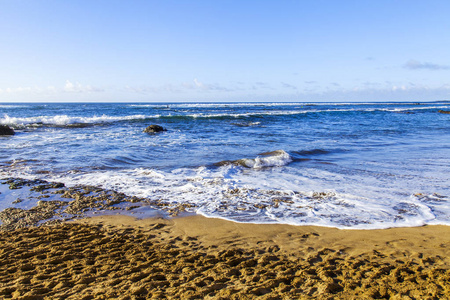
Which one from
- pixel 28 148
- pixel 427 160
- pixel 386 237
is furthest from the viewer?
pixel 28 148

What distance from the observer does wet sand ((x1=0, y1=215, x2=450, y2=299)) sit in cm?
264

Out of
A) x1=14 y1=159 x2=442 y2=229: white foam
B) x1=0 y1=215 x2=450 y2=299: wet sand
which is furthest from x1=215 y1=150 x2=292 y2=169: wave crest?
x1=0 y1=215 x2=450 y2=299: wet sand

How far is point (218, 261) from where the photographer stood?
3244 millimetres

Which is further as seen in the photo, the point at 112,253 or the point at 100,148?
the point at 100,148

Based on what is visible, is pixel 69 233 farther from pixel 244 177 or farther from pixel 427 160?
pixel 427 160

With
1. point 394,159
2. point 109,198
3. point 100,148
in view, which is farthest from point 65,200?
point 394,159

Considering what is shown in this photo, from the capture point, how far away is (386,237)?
3.87 m

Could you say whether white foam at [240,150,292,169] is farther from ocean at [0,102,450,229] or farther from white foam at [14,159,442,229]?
white foam at [14,159,442,229]

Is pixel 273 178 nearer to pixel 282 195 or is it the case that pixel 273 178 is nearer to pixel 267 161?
pixel 282 195

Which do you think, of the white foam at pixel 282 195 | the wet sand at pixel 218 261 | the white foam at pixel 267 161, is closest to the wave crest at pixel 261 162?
the white foam at pixel 267 161

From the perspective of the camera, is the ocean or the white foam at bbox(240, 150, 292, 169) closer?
the ocean

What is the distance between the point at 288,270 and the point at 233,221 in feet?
5.22

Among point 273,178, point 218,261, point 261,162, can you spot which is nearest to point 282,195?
point 273,178

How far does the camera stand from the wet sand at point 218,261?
2.64 m
